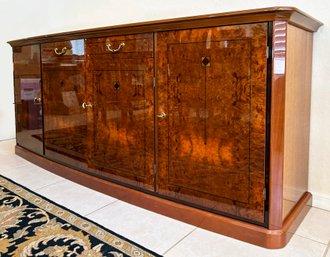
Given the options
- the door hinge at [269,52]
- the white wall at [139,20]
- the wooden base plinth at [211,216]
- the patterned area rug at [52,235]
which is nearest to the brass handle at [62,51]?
the white wall at [139,20]

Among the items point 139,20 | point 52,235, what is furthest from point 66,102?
point 52,235

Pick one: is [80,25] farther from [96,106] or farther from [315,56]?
[315,56]

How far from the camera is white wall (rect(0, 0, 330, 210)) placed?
178cm

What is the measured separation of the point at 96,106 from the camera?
80.9 inches

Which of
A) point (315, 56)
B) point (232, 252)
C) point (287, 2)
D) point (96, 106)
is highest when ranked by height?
point (287, 2)

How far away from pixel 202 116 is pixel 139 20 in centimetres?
130

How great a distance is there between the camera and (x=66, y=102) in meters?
2.29

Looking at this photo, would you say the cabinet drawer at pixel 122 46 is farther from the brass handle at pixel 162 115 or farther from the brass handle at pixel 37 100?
the brass handle at pixel 37 100

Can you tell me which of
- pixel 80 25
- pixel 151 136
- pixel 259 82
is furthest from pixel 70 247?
pixel 80 25

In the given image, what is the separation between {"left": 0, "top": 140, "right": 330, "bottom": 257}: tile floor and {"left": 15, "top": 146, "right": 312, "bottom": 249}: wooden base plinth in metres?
0.03

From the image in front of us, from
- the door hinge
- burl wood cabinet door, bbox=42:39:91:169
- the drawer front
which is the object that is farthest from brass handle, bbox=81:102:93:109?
the door hinge

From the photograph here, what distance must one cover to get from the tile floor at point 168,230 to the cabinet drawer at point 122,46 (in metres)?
0.85

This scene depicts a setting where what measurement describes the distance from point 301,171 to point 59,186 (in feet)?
4.90

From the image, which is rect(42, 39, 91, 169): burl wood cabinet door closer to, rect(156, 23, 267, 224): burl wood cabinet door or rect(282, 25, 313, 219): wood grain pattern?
rect(156, 23, 267, 224): burl wood cabinet door
